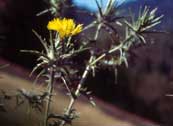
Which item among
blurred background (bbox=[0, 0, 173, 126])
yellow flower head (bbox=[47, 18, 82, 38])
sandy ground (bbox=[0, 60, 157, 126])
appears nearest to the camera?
yellow flower head (bbox=[47, 18, 82, 38])

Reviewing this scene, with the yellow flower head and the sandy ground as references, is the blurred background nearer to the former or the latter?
the sandy ground

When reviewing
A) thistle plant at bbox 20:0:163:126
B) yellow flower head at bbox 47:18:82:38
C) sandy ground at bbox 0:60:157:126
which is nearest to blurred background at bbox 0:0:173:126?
sandy ground at bbox 0:60:157:126

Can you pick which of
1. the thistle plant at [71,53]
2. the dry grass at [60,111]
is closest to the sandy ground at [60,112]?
the dry grass at [60,111]

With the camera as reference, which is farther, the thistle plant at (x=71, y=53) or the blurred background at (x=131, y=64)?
the blurred background at (x=131, y=64)

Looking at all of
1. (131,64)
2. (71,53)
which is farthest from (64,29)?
(131,64)

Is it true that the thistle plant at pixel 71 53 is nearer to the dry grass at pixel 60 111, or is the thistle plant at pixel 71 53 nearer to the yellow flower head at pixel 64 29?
the yellow flower head at pixel 64 29

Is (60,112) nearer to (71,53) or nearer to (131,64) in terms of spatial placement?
(131,64)
